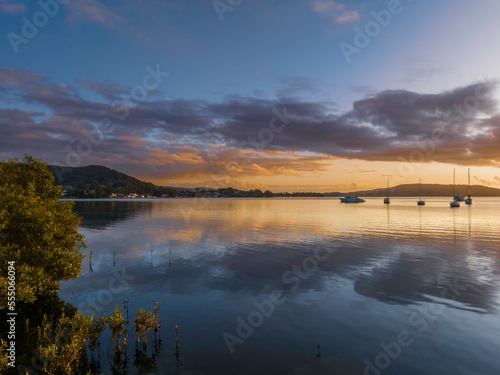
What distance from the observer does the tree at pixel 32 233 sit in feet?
87.0

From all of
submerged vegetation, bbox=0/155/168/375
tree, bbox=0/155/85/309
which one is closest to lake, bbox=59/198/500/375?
submerged vegetation, bbox=0/155/168/375

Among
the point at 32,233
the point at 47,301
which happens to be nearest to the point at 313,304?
the point at 47,301

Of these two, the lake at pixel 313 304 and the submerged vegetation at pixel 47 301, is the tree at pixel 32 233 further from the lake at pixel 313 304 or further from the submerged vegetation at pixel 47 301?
the lake at pixel 313 304

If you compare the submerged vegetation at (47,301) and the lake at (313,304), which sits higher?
the submerged vegetation at (47,301)

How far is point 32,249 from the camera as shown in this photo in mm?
29109

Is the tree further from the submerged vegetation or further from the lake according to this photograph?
the lake

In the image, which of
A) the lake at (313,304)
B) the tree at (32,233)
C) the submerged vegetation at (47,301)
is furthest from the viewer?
the tree at (32,233)

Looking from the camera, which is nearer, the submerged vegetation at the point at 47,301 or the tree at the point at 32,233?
the submerged vegetation at the point at 47,301

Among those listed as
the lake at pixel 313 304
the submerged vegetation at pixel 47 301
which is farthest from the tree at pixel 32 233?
the lake at pixel 313 304

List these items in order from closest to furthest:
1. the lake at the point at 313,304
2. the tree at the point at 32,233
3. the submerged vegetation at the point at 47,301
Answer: the submerged vegetation at the point at 47,301
the lake at the point at 313,304
the tree at the point at 32,233

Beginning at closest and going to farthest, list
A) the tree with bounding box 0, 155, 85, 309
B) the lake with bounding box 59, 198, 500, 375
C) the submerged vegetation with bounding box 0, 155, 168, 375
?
1. the submerged vegetation with bounding box 0, 155, 168, 375
2. the lake with bounding box 59, 198, 500, 375
3. the tree with bounding box 0, 155, 85, 309

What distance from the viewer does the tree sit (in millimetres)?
26503

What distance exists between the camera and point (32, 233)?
97.0ft

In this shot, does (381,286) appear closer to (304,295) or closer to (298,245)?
(304,295)
